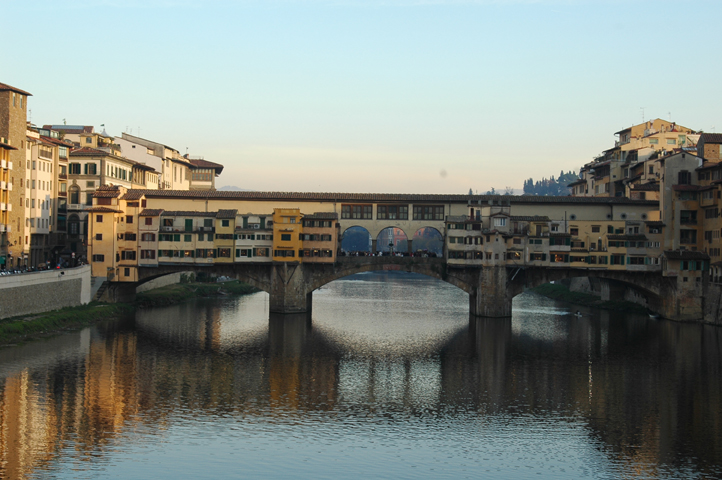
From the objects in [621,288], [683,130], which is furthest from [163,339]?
[683,130]

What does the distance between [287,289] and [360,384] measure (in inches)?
1251

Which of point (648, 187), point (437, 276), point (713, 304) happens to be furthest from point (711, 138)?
point (437, 276)

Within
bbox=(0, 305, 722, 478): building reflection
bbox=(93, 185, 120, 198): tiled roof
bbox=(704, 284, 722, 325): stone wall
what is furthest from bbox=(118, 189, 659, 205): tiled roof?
bbox=(0, 305, 722, 478): building reflection

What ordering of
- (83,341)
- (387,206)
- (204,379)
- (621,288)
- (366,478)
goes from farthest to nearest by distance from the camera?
(621,288) < (387,206) < (83,341) < (204,379) < (366,478)

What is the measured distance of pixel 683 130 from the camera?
105312 mm

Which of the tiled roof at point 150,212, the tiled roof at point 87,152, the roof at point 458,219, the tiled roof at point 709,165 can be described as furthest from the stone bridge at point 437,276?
the tiled roof at point 87,152

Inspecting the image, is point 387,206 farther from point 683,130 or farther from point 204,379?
point 683,130

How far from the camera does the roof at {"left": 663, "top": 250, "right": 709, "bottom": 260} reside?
75562mm

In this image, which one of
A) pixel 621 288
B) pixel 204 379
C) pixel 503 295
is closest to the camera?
pixel 204 379

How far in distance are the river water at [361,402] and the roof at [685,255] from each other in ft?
22.4

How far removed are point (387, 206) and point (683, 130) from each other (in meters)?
48.3

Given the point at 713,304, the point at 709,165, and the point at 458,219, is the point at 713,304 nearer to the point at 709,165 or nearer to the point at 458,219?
the point at 709,165

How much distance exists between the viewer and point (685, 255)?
75.8 m

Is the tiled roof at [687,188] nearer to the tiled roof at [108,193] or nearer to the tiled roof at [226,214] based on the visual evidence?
the tiled roof at [226,214]
